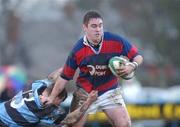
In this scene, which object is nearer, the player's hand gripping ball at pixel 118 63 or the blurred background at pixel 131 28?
the player's hand gripping ball at pixel 118 63

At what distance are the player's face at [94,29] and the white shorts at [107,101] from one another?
796 millimetres

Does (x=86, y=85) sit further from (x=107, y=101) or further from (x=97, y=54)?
(x=97, y=54)

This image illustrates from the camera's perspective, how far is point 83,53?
34.6ft

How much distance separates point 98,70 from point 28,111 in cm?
124

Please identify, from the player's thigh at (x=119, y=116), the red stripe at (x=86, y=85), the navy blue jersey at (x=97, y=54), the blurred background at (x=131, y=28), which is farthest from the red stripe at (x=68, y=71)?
the blurred background at (x=131, y=28)

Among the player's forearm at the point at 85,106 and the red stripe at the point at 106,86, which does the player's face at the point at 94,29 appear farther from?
the player's forearm at the point at 85,106

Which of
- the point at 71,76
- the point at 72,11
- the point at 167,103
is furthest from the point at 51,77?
the point at 72,11

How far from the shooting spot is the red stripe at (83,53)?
10.5 m

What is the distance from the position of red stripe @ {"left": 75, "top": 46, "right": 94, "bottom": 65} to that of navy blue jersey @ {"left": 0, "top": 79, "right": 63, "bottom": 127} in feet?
2.59

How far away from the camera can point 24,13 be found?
45.6 metres

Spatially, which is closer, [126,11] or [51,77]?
[51,77]

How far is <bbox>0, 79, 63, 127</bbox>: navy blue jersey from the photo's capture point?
9.80m

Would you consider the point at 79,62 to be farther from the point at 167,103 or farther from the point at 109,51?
the point at 167,103

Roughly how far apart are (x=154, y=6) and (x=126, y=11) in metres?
1.94
